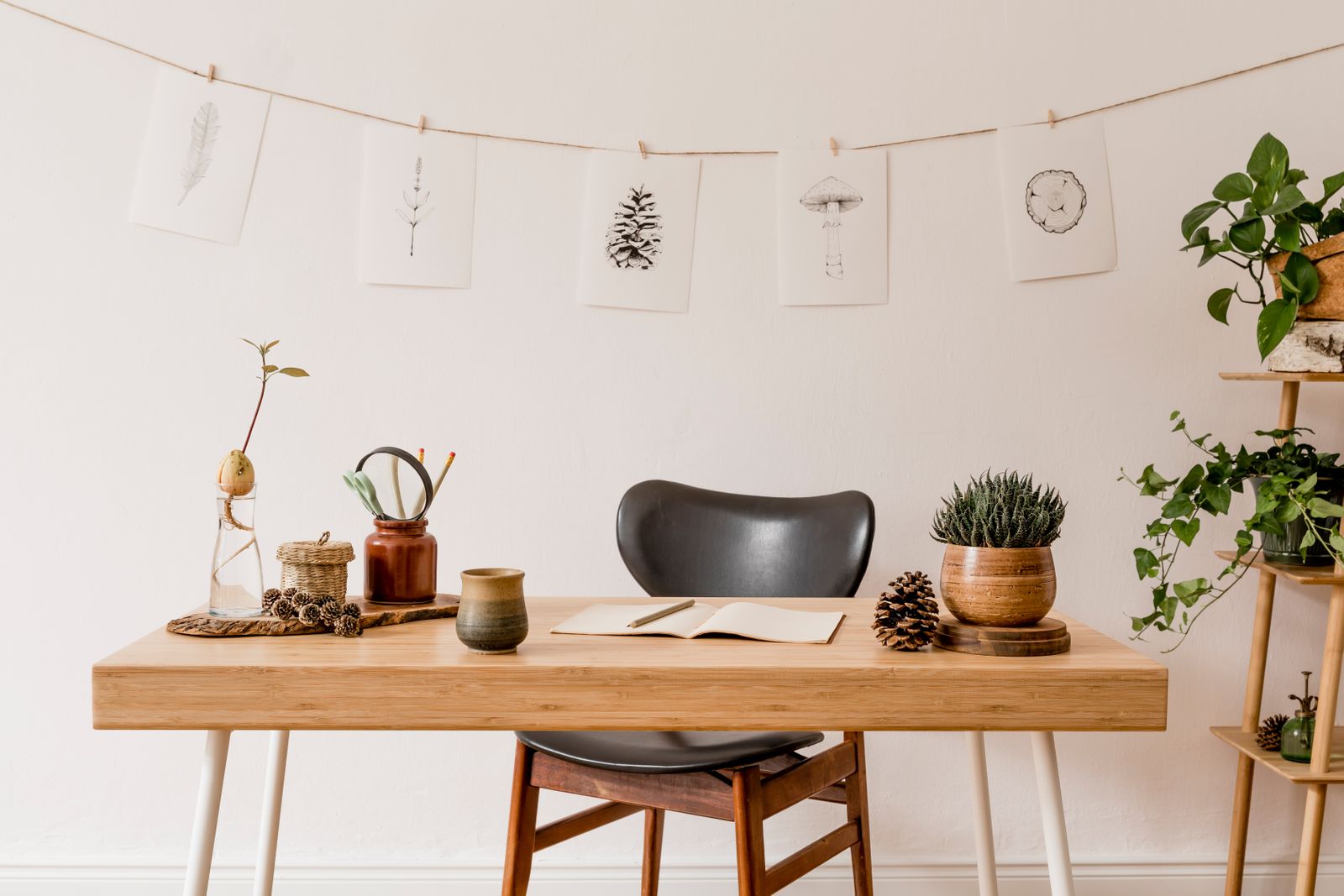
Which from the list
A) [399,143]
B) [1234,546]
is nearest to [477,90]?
[399,143]

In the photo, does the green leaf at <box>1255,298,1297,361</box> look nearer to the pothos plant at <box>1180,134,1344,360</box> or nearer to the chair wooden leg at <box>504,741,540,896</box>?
the pothos plant at <box>1180,134,1344,360</box>

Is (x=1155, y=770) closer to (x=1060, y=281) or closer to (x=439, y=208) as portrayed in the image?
Answer: (x=1060, y=281)

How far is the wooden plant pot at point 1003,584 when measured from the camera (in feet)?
4.01

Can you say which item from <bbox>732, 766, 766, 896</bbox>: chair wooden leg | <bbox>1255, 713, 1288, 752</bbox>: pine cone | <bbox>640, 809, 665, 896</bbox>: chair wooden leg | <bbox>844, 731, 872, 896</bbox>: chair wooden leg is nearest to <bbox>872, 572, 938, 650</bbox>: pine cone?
<bbox>732, 766, 766, 896</bbox>: chair wooden leg

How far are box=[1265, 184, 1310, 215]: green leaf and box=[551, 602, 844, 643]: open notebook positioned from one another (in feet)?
3.31

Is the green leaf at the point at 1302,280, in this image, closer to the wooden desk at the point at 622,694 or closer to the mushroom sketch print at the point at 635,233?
the wooden desk at the point at 622,694

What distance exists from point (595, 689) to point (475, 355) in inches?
44.7

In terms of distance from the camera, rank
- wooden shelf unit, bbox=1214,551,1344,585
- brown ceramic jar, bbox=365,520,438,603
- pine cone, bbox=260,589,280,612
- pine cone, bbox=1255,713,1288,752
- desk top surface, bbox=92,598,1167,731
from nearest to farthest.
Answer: desk top surface, bbox=92,598,1167,731
pine cone, bbox=260,589,280,612
brown ceramic jar, bbox=365,520,438,603
wooden shelf unit, bbox=1214,551,1344,585
pine cone, bbox=1255,713,1288,752

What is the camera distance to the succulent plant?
1.23 metres

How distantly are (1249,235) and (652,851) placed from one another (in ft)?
4.88

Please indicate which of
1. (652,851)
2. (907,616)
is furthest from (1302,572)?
(652,851)

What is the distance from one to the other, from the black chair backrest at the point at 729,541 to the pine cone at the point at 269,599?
0.65 metres

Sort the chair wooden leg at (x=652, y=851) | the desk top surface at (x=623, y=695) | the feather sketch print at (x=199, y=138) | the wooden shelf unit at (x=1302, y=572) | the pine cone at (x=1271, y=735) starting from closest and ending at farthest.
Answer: the desk top surface at (x=623, y=695), the wooden shelf unit at (x=1302, y=572), the chair wooden leg at (x=652, y=851), the pine cone at (x=1271, y=735), the feather sketch print at (x=199, y=138)

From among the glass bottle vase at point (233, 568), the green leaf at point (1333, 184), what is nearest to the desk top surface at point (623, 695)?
the glass bottle vase at point (233, 568)
